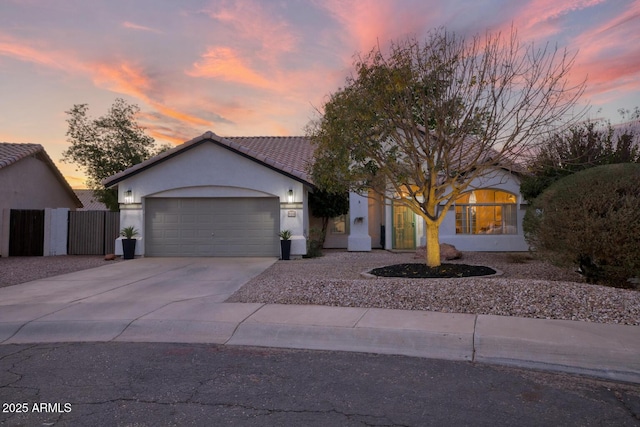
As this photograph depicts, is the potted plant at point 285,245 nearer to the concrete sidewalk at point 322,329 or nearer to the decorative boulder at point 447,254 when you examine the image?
the decorative boulder at point 447,254

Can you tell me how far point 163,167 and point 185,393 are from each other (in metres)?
13.6

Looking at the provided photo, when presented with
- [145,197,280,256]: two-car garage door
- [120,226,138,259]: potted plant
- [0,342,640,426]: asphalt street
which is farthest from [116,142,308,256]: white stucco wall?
[0,342,640,426]: asphalt street

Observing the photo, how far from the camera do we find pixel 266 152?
899 inches

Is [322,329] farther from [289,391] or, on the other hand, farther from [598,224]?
[598,224]

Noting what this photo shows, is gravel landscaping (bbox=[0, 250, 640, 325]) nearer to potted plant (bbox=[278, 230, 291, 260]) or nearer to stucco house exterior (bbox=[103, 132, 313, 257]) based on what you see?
potted plant (bbox=[278, 230, 291, 260])

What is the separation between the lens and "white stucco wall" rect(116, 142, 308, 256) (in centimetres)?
1677

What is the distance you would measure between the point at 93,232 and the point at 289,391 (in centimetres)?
1684

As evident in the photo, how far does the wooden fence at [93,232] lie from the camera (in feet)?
62.0

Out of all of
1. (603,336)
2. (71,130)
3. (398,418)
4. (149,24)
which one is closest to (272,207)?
(149,24)

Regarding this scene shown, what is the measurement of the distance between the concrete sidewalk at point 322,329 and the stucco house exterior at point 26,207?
10143 millimetres

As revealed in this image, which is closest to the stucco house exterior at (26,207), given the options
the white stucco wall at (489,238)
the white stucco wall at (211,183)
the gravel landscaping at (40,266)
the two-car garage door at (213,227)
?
the gravel landscaping at (40,266)

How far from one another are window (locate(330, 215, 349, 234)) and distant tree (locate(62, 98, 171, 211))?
12.8 metres

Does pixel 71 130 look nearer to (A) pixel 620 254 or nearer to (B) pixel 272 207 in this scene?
(B) pixel 272 207

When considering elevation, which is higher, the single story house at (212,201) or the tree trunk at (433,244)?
the single story house at (212,201)
